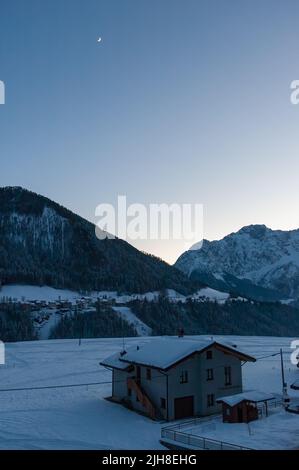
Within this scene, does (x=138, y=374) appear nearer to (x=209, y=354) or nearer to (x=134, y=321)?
(x=209, y=354)

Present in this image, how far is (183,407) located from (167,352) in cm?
499

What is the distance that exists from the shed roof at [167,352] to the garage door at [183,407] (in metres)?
3.54

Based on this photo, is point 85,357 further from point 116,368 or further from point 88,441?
point 88,441

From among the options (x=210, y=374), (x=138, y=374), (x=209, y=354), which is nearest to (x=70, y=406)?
(x=138, y=374)

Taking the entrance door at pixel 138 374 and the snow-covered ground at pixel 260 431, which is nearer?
the snow-covered ground at pixel 260 431

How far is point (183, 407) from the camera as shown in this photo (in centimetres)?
3866

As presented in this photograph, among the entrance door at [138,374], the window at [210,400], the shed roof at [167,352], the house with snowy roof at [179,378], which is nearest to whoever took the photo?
the house with snowy roof at [179,378]

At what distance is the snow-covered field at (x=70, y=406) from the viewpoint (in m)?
30.3

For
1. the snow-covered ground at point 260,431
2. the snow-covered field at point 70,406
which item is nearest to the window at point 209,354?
the snow-covered ground at point 260,431

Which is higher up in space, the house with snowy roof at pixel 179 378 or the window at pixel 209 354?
the window at pixel 209 354

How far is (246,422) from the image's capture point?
35.2m

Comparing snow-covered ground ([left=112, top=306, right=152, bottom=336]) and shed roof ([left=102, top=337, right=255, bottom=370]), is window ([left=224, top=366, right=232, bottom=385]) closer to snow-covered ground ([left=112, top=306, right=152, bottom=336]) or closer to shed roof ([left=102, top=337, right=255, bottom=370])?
shed roof ([left=102, top=337, right=255, bottom=370])

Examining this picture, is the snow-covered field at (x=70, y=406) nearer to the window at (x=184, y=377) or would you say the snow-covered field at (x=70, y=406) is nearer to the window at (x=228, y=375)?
the window at (x=184, y=377)
